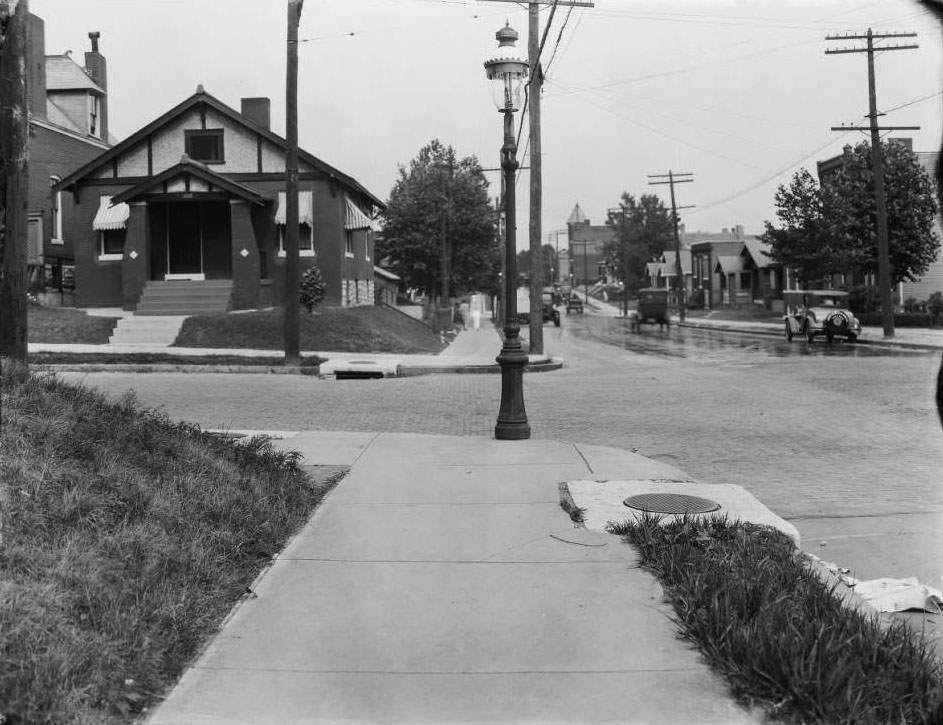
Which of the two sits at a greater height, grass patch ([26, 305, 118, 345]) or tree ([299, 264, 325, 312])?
tree ([299, 264, 325, 312])

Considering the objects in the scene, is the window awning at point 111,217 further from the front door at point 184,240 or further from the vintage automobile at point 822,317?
the vintage automobile at point 822,317

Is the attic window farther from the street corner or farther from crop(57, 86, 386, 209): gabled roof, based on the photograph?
the street corner

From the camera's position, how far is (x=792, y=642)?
3.65m

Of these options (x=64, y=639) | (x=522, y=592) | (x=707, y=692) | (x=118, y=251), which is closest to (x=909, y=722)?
(x=707, y=692)

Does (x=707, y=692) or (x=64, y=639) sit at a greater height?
(x=64, y=639)

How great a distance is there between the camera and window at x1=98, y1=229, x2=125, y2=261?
30.0 meters

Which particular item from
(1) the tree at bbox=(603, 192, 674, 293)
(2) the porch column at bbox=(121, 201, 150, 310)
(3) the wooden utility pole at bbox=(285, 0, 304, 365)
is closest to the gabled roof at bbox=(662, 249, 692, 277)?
(1) the tree at bbox=(603, 192, 674, 293)

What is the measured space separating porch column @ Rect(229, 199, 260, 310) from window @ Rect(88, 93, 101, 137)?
1215 centimetres

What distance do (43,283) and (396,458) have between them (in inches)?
1014

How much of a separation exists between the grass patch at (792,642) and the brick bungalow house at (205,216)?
81.1ft

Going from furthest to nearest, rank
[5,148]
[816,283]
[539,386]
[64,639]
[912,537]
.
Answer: [816,283] < [539,386] < [5,148] < [912,537] < [64,639]

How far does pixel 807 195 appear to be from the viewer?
151ft

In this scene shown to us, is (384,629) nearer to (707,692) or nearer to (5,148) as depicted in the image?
(707,692)

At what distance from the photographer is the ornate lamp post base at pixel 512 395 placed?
10.2 m
